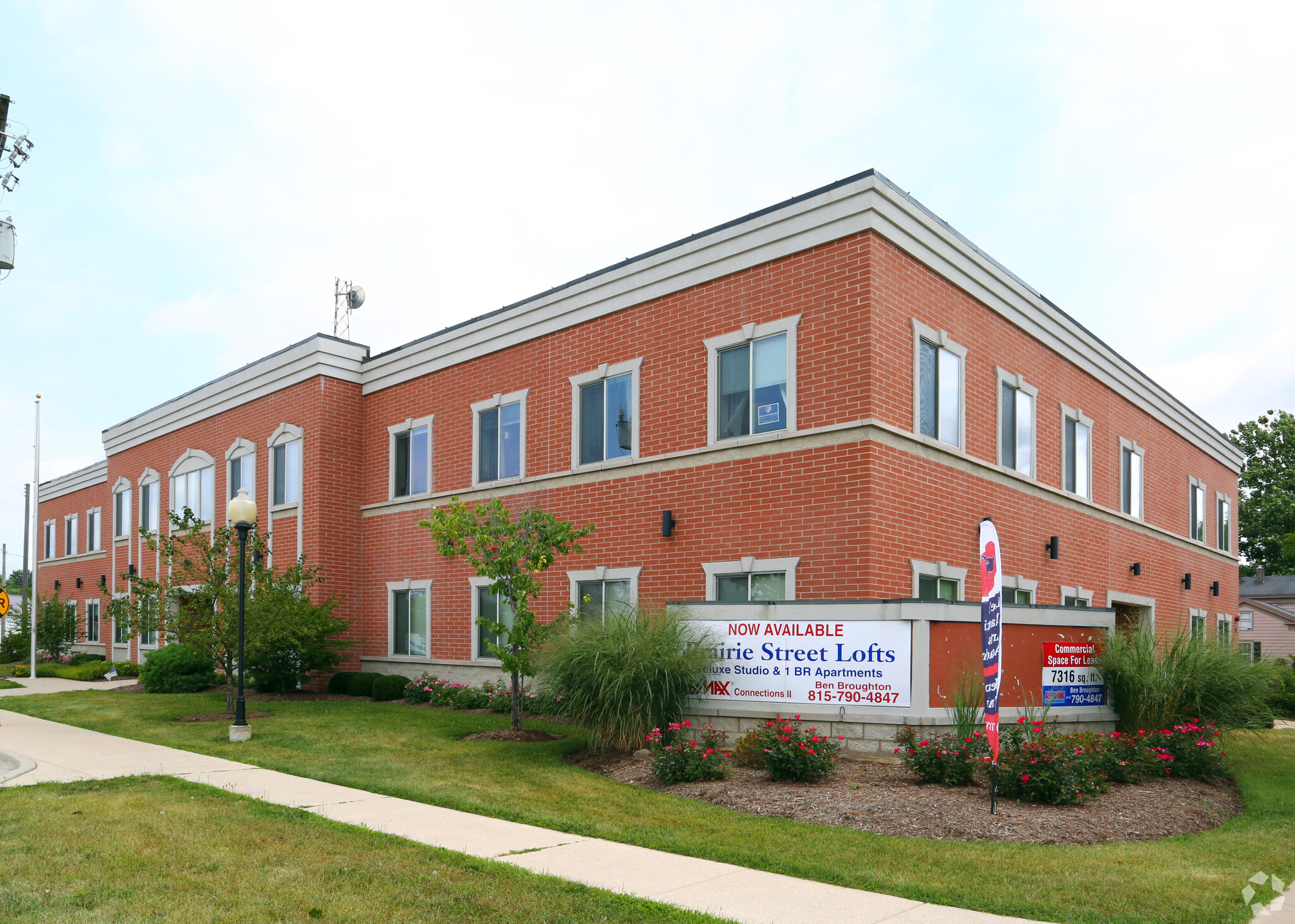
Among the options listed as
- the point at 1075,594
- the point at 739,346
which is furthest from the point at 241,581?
the point at 1075,594

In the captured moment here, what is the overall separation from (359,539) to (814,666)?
15.8 m

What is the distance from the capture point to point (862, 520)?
14789mm

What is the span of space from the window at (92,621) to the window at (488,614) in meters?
26.1

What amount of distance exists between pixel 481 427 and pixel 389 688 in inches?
240

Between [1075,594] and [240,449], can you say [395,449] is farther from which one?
[1075,594]

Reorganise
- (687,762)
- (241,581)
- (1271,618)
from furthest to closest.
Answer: (1271,618) < (241,581) < (687,762)

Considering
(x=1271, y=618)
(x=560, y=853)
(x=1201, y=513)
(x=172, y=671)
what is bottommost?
(x=1271, y=618)

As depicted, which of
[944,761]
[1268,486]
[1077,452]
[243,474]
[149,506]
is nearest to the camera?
[944,761]

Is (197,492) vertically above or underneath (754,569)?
above

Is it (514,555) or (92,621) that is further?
(92,621)

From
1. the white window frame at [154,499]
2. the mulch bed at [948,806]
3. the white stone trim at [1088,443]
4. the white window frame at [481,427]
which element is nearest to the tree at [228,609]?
the white window frame at [481,427]

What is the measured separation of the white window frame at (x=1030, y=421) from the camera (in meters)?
18.9

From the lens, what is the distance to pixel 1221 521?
32.7 metres

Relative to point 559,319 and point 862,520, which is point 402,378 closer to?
point 559,319
